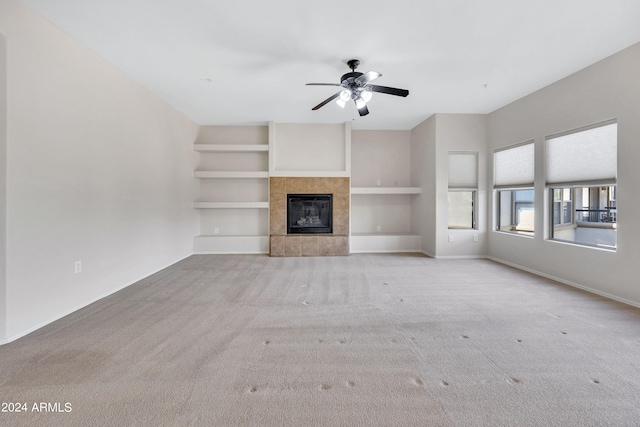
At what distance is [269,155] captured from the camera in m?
5.62

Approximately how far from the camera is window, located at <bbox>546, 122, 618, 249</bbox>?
318 cm

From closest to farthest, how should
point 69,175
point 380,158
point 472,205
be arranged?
point 69,175 → point 472,205 → point 380,158

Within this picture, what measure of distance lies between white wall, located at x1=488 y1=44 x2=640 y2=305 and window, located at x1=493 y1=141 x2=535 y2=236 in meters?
0.20

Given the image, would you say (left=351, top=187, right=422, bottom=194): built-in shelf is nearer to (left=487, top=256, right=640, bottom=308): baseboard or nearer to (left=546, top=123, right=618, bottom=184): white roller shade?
(left=487, top=256, right=640, bottom=308): baseboard

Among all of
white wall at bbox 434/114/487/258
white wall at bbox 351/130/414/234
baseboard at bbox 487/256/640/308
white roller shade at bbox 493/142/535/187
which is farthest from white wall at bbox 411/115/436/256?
baseboard at bbox 487/256/640/308

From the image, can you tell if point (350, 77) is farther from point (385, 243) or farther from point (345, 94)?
point (385, 243)

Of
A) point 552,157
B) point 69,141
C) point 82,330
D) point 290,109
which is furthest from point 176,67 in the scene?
point 552,157

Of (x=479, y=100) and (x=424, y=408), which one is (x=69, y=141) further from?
(x=479, y=100)

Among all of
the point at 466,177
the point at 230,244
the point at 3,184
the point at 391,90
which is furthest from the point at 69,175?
the point at 466,177

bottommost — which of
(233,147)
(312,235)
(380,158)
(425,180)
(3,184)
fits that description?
(312,235)

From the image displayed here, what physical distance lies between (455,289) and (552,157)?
2353 millimetres

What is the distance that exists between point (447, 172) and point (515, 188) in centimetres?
109

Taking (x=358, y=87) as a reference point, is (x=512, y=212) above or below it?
below

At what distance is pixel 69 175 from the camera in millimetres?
2699
